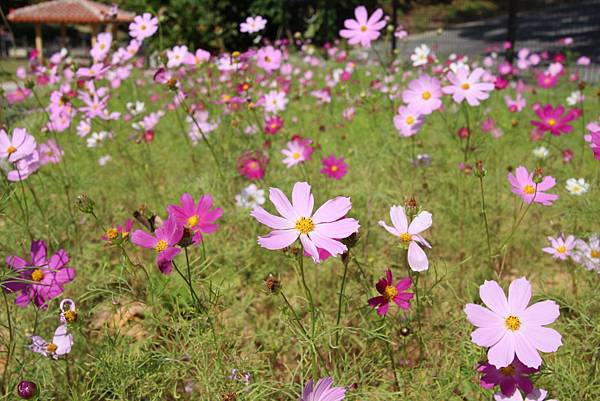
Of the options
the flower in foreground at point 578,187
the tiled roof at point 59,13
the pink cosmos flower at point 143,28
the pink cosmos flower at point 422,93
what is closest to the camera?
the flower in foreground at point 578,187

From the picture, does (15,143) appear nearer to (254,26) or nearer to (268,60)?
(268,60)

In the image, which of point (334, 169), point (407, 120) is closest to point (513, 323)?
point (334, 169)

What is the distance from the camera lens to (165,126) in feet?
11.2

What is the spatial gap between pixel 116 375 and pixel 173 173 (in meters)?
1.72

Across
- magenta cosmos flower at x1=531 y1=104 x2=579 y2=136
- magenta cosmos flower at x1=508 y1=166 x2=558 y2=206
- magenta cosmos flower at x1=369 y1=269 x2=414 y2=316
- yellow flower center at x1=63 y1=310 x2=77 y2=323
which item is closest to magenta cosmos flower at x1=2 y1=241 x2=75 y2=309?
yellow flower center at x1=63 y1=310 x2=77 y2=323

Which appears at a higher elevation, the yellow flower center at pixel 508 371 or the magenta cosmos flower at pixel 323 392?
the magenta cosmos flower at pixel 323 392

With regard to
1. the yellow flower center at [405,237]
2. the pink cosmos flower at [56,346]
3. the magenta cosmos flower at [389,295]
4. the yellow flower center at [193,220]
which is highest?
the yellow flower center at [405,237]

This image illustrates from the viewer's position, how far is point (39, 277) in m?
1.01

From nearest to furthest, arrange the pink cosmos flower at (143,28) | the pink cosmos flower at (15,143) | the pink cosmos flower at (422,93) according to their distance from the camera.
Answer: the pink cosmos flower at (15,143) < the pink cosmos flower at (422,93) < the pink cosmos flower at (143,28)

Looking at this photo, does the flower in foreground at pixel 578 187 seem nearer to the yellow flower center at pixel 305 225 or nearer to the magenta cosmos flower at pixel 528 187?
the magenta cosmos flower at pixel 528 187

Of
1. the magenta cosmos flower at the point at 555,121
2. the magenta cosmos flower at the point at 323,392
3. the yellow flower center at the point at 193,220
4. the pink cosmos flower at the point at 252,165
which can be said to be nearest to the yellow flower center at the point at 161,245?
the yellow flower center at the point at 193,220

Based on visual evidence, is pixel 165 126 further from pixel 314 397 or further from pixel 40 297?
pixel 314 397

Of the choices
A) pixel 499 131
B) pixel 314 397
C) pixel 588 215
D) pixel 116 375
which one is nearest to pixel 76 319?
pixel 116 375

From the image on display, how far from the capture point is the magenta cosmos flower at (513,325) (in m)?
0.69
